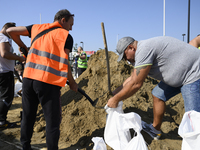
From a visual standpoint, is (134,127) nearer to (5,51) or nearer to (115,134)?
(115,134)

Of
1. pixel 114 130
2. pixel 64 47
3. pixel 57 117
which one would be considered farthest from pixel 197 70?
pixel 57 117

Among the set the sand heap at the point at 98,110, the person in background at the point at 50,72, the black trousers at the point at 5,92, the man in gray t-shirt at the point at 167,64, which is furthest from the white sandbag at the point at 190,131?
the black trousers at the point at 5,92

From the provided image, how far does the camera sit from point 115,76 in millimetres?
4141

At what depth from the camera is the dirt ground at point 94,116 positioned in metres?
2.66

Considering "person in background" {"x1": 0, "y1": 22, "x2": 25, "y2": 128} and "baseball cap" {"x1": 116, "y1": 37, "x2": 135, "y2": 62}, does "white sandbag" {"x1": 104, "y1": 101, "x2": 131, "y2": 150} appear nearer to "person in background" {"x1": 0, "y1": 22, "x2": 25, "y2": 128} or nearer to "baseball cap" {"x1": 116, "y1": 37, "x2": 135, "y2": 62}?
"baseball cap" {"x1": 116, "y1": 37, "x2": 135, "y2": 62}

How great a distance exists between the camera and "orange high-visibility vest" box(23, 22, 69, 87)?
1.98 m

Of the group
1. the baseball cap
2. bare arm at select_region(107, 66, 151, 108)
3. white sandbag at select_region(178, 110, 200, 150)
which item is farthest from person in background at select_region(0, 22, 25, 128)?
white sandbag at select_region(178, 110, 200, 150)

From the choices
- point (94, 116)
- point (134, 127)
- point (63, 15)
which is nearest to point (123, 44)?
point (63, 15)

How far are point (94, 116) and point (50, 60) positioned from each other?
64.1 inches

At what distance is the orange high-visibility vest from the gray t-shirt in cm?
93

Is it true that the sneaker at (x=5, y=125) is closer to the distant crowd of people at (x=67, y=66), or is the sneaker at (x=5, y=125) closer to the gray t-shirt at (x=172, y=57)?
the distant crowd of people at (x=67, y=66)

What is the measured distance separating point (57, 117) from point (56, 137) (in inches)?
10.1

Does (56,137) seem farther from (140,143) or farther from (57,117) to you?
(140,143)

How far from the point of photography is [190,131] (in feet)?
5.94
